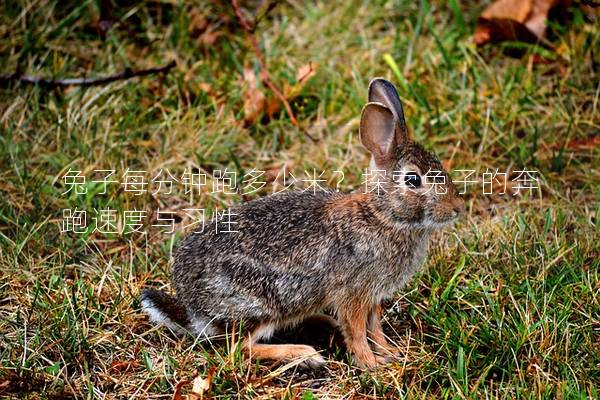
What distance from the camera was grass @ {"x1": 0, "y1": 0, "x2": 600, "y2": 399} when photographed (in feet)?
13.5

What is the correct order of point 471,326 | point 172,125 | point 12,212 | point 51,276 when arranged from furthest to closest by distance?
point 172,125 → point 12,212 → point 51,276 → point 471,326

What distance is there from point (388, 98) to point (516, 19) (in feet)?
8.15

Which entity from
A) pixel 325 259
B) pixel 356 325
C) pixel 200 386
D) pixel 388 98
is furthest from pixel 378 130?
pixel 200 386

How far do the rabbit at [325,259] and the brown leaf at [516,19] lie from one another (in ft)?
7.93

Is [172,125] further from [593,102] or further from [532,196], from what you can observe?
[593,102]

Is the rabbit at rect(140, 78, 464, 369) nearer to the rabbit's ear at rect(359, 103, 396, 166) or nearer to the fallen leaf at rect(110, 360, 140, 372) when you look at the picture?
the rabbit's ear at rect(359, 103, 396, 166)

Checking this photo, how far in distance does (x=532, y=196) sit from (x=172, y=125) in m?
2.34

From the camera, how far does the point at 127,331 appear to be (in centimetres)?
444

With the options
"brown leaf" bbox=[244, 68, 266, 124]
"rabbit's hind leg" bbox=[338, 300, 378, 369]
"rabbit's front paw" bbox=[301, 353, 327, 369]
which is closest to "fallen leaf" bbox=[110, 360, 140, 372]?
"rabbit's front paw" bbox=[301, 353, 327, 369]

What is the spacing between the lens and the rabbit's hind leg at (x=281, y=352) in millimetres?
4234

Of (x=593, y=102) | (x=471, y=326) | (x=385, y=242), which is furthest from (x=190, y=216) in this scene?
(x=593, y=102)

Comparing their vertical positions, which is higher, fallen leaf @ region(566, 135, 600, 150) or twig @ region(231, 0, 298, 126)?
twig @ region(231, 0, 298, 126)

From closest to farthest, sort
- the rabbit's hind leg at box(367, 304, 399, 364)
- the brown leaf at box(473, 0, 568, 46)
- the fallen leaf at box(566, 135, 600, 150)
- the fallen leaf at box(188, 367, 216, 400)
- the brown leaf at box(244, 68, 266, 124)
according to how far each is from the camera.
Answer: the fallen leaf at box(188, 367, 216, 400) < the rabbit's hind leg at box(367, 304, 399, 364) < the fallen leaf at box(566, 135, 600, 150) < the brown leaf at box(244, 68, 266, 124) < the brown leaf at box(473, 0, 568, 46)

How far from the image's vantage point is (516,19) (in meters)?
6.43
